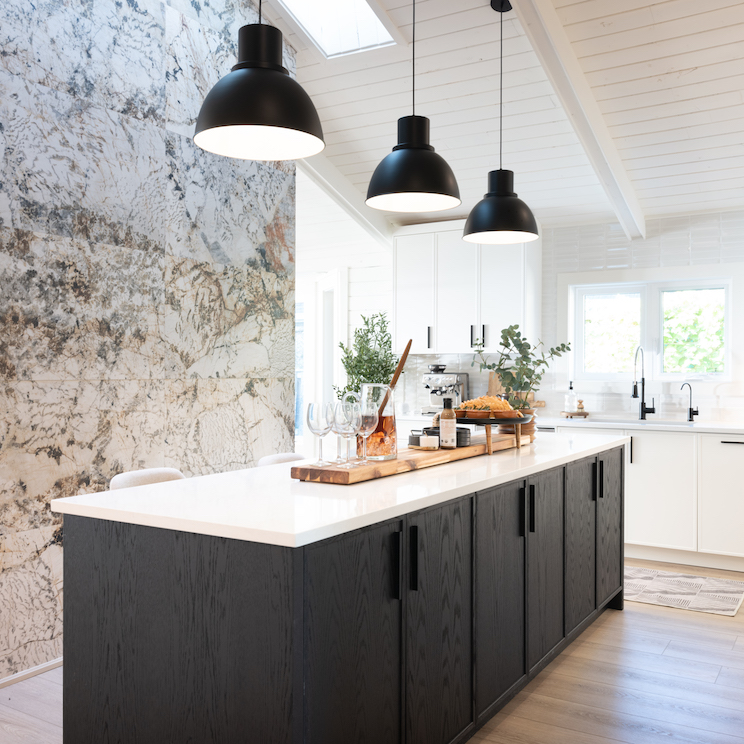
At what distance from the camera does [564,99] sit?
13.1 ft

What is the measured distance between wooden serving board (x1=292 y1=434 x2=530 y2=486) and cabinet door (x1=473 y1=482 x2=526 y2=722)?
287 millimetres

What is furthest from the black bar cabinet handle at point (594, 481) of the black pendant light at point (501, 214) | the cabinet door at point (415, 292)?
the cabinet door at point (415, 292)

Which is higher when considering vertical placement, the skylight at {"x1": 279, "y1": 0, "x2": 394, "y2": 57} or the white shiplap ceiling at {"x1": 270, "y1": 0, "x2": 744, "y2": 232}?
the skylight at {"x1": 279, "y1": 0, "x2": 394, "y2": 57}

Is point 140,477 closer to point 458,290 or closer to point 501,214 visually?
point 501,214

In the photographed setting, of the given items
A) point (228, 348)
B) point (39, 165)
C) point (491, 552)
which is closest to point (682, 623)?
point (491, 552)

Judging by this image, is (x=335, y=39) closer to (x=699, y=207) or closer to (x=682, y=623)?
(x=699, y=207)

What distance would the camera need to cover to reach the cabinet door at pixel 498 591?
93.6 inches

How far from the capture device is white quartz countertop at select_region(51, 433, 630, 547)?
5.56 feet

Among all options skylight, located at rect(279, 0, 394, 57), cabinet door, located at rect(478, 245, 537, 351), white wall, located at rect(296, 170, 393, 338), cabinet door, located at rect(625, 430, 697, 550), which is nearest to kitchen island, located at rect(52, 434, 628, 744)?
cabinet door, located at rect(625, 430, 697, 550)

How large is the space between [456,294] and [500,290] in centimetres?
36

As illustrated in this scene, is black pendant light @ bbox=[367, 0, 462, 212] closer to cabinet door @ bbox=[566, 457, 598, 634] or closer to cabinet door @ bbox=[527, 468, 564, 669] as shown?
cabinet door @ bbox=[527, 468, 564, 669]

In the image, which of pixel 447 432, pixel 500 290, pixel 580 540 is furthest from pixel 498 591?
pixel 500 290

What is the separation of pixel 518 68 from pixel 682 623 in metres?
3.17

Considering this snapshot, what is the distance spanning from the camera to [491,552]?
8.05 feet
